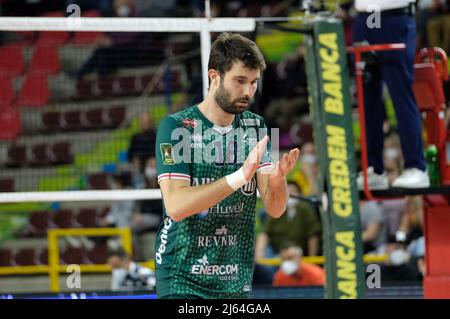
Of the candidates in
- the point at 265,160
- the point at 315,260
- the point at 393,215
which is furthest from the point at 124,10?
the point at 265,160

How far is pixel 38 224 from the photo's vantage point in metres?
15.2

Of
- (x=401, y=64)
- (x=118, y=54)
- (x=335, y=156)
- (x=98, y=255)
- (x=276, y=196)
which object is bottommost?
(x=98, y=255)

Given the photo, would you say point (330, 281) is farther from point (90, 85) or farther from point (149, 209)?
point (90, 85)

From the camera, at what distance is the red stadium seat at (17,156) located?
45.5 ft

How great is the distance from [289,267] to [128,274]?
1.70 m

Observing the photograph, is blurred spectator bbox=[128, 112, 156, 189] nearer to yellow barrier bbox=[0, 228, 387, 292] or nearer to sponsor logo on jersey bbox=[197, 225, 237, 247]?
yellow barrier bbox=[0, 228, 387, 292]

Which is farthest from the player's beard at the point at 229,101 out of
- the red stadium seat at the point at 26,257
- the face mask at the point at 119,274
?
the red stadium seat at the point at 26,257

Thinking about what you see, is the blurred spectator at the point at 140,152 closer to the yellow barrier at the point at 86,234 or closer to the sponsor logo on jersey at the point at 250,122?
the yellow barrier at the point at 86,234

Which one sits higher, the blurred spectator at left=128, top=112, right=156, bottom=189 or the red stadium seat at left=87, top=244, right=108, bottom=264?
the blurred spectator at left=128, top=112, right=156, bottom=189

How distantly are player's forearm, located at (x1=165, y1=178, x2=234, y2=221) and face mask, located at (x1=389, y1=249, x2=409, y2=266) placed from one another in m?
6.87

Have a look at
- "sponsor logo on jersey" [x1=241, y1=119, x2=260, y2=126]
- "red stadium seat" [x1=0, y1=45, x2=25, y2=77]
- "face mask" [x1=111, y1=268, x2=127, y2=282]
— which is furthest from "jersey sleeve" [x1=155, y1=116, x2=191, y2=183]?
"red stadium seat" [x1=0, y1=45, x2=25, y2=77]

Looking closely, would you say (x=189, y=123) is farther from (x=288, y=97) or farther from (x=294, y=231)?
(x=288, y=97)

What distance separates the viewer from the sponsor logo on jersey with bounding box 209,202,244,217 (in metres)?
4.95

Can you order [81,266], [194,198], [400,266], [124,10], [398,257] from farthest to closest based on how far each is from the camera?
[124,10] → [81,266] → [398,257] → [400,266] → [194,198]
